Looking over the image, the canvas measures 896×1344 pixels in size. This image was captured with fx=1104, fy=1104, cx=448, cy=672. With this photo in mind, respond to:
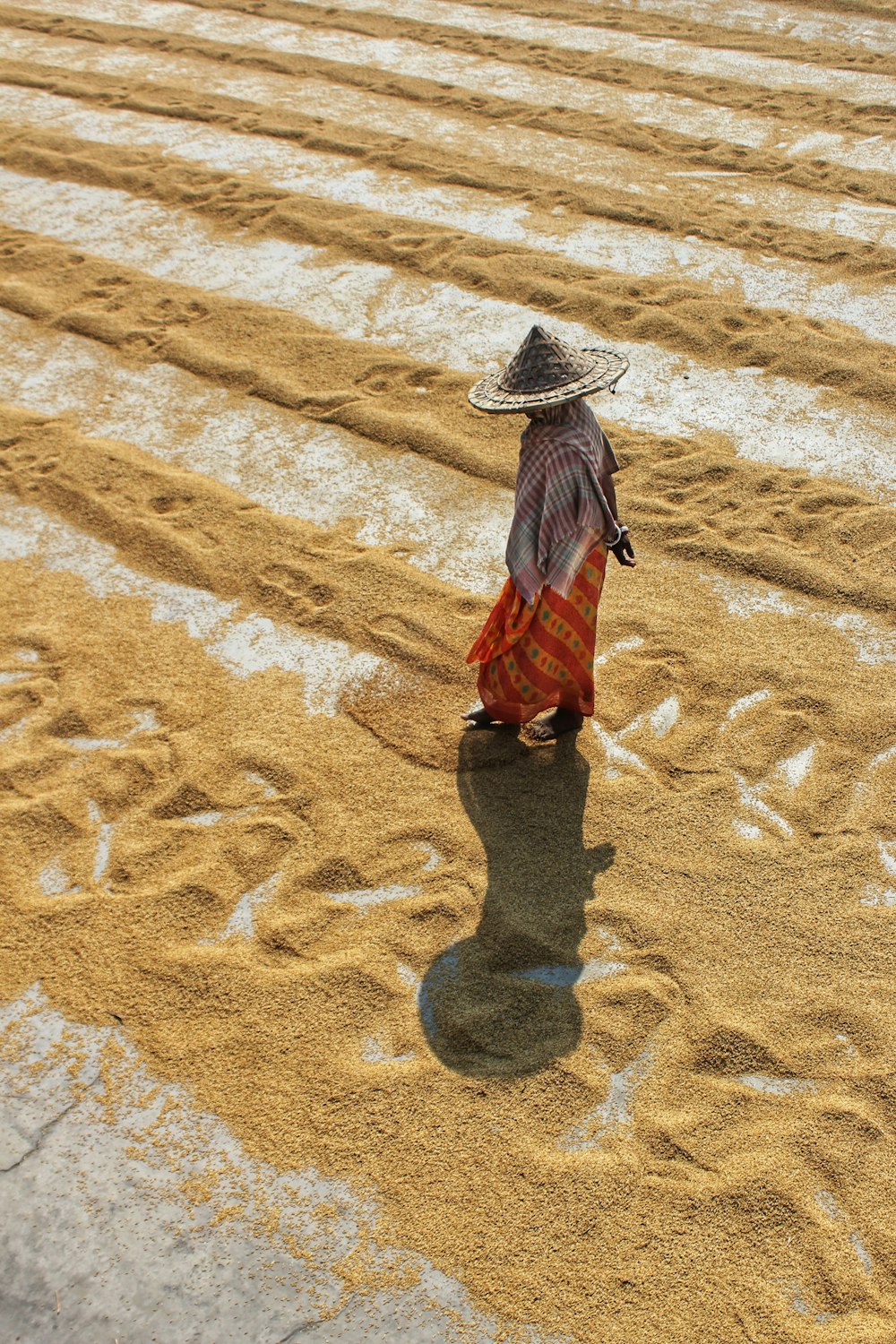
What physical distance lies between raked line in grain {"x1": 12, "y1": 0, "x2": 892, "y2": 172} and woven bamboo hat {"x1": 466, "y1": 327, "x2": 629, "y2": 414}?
5.23m

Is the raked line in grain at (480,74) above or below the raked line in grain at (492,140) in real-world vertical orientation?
above

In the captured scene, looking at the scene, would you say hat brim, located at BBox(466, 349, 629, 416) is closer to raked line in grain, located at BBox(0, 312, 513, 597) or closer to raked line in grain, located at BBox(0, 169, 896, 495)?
raked line in grain, located at BBox(0, 312, 513, 597)

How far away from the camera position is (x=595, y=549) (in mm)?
3451

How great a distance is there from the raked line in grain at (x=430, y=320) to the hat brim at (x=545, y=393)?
189cm

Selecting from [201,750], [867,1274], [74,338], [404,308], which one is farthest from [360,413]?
[867,1274]

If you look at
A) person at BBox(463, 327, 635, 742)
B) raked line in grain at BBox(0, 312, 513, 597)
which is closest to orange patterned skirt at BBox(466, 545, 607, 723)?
person at BBox(463, 327, 635, 742)

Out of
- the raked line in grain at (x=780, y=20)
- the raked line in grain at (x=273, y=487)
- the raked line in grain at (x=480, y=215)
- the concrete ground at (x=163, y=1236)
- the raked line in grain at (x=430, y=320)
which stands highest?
the raked line in grain at (x=780, y=20)

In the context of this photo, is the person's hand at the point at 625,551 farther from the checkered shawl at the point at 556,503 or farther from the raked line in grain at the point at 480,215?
the raked line in grain at the point at 480,215

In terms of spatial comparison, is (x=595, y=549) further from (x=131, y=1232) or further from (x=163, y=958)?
(x=131, y=1232)

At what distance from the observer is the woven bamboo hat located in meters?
3.20

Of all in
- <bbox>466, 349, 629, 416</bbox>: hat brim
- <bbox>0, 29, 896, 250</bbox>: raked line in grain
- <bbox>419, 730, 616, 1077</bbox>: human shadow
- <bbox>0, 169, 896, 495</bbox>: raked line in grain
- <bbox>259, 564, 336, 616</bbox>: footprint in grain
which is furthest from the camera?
<bbox>0, 29, 896, 250</bbox>: raked line in grain

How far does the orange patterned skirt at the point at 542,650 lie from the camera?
11.3 feet

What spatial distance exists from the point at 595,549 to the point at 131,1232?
7.37 feet

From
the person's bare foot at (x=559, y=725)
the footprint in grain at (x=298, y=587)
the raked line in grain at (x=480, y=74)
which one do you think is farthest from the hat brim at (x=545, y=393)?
the raked line in grain at (x=480, y=74)
